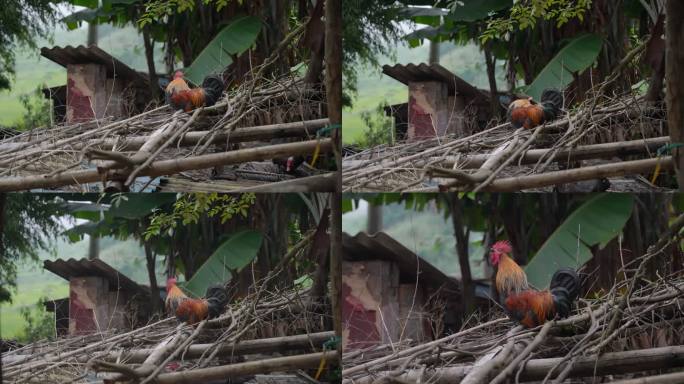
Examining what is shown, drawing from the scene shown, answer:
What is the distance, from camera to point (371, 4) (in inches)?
121

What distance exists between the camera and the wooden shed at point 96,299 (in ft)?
10.2

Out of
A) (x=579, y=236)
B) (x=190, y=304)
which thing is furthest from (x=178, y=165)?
(x=579, y=236)

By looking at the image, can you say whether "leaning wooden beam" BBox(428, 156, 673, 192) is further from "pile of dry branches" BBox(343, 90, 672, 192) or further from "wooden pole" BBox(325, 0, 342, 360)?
"wooden pole" BBox(325, 0, 342, 360)

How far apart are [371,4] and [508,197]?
738mm

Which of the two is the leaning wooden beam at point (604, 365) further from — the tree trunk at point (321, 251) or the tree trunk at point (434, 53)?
the tree trunk at point (434, 53)

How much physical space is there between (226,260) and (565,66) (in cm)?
120

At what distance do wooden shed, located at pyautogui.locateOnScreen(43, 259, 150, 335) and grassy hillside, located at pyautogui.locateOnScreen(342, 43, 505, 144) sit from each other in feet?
2.76

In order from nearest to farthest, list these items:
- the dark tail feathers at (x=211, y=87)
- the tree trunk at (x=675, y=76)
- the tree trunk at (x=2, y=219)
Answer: the tree trunk at (x=675, y=76) → the dark tail feathers at (x=211, y=87) → the tree trunk at (x=2, y=219)

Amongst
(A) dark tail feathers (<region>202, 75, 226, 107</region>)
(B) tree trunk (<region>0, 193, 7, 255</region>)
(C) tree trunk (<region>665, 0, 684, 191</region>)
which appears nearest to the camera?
(C) tree trunk (<region>665, 0, 684, 191</region>)

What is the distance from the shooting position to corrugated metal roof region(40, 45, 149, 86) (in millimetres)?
3061

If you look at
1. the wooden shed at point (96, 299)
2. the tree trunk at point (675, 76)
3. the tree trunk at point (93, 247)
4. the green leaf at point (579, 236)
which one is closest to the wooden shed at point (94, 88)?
the tree trunk at point (93, 247)

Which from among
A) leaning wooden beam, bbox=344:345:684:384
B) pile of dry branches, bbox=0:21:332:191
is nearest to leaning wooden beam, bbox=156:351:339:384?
leaning wooden beam, bbox=344:345:684:384

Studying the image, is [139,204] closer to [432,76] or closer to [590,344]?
[432,76]

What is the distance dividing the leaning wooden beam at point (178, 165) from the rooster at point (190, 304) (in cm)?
36
